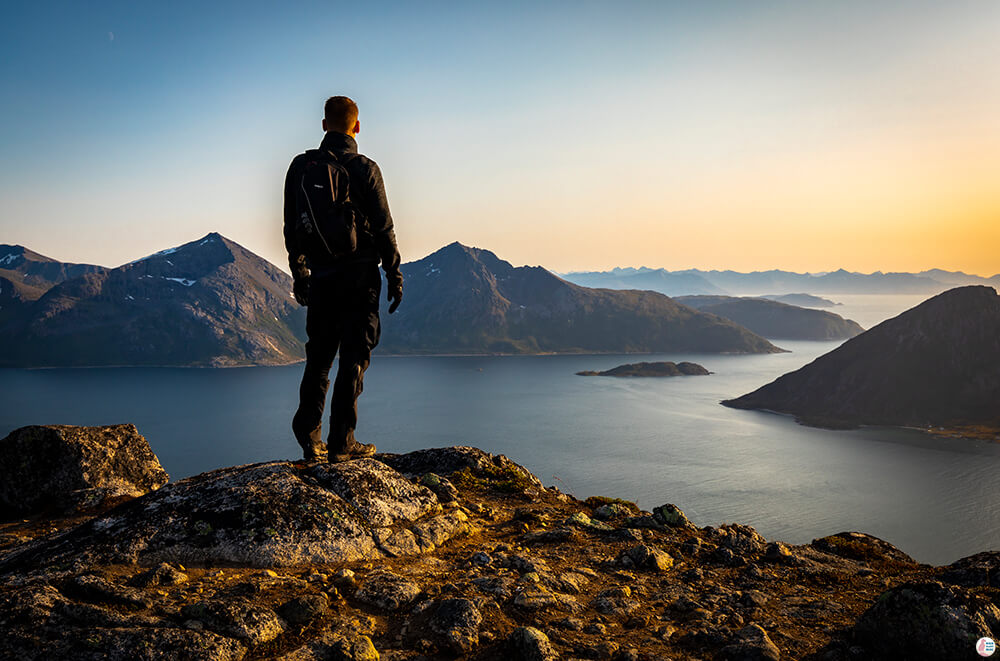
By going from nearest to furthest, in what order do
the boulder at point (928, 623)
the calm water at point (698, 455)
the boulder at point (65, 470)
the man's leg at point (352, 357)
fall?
the boulder at point (928, 623) < the man's leg at point (352, 357) < the boulder at point (65, 470) < the calm water at point (698, 455)

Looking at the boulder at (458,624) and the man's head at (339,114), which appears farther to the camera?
the man's head at (339,114)

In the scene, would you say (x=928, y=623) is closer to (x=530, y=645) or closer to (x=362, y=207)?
(x=530, y=645)

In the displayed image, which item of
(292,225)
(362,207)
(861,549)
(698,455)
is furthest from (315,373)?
(698,455)

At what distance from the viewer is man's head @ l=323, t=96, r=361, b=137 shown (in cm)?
883

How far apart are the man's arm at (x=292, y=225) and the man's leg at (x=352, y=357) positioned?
37.4 inches

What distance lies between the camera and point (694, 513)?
325ft

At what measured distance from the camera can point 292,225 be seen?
28.5ft

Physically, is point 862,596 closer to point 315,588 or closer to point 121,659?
point 315,588

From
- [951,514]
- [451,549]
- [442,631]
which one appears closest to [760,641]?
[442,631]

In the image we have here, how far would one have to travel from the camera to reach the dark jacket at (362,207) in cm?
859

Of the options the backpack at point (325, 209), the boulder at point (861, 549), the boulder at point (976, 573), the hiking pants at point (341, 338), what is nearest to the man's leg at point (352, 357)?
the hiking pants at point (341, 338)

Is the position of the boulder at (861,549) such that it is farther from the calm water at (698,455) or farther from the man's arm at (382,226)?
the calm water at (698,455)

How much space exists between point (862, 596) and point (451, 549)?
203 inches

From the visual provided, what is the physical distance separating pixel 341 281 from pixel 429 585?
4.97m
